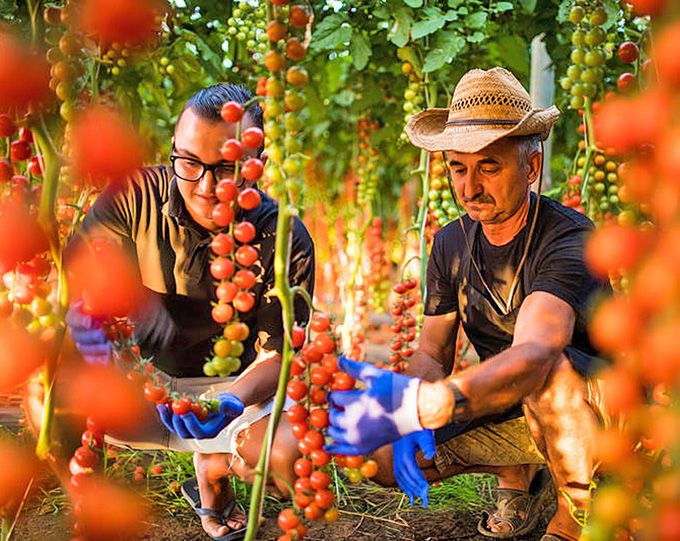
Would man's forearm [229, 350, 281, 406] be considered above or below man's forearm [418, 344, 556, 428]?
below

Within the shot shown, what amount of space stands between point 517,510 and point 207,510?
846mm

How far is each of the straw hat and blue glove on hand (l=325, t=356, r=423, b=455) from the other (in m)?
0.65

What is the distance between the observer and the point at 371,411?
3.79 ft

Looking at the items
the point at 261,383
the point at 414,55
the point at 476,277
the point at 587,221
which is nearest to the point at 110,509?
the point at 261,383

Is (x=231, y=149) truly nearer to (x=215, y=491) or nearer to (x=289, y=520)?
(x=289, y=520)

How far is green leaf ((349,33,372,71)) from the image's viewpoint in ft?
7.45

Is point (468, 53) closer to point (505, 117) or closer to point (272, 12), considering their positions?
A: point (505, 117)

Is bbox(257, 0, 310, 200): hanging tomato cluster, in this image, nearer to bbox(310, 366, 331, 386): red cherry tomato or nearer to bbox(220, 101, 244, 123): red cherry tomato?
bbox(220, 101, 244, 123): red cherry tomato

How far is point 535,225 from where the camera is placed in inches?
67.7

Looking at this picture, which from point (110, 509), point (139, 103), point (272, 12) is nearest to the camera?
point (110, 509)

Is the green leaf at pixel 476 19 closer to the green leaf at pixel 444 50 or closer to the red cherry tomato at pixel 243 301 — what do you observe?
the green leaf at pixel 444 50

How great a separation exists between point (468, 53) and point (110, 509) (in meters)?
2.29

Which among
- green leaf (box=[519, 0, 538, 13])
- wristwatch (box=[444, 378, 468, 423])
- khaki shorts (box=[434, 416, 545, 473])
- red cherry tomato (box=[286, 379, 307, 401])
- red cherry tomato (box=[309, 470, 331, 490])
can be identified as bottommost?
khaki shorts (box=[434, 416, 545, 473])

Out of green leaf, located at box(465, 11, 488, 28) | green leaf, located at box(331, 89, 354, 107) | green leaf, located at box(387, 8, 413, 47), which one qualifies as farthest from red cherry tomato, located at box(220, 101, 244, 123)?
green leaf, located at box(331, 89, 354, 107)
